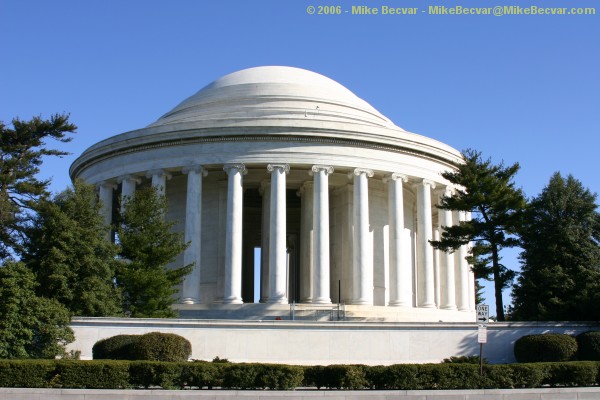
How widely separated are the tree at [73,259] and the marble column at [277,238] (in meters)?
13.2

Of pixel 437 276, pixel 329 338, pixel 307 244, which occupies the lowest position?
pixel 329 338

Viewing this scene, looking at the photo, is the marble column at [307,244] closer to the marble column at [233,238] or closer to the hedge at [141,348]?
the marble column at [233,238]

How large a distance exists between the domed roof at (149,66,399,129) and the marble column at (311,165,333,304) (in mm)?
4471

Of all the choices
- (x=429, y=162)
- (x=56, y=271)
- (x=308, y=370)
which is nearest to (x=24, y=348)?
(x=56, y=271)

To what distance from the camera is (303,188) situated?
62750 millimetres

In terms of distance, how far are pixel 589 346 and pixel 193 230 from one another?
94.2 ft

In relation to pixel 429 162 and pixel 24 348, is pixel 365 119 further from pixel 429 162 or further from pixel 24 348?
pixel 24 348

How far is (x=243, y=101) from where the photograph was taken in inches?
2522

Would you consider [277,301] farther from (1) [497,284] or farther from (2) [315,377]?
(2) [315,377]

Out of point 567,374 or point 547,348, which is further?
point 547,348

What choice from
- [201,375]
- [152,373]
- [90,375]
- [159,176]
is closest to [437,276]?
[159,176]

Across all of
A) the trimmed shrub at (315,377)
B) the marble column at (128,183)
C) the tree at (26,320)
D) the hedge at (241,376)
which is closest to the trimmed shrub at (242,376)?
the hedge at (241,376)

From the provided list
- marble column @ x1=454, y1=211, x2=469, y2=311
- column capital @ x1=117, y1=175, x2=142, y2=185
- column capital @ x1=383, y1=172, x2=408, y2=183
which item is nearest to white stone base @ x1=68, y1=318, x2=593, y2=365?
column capital @ x1=383, y1=172, x2=408, y2=183

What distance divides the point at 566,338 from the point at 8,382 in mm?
26939
